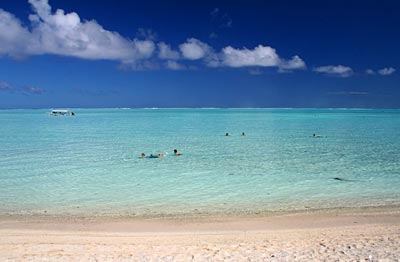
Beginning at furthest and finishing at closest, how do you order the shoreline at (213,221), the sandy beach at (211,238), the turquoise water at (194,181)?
1. the turquoise water at (194,181)
2. the shoreline at (213,221)
3. the sandy beach at (211,238)

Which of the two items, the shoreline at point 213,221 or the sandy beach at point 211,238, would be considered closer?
the sandy beach at point 211,238

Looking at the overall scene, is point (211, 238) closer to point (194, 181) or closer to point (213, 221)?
point (213, 221)

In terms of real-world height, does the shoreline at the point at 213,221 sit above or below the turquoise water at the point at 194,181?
below

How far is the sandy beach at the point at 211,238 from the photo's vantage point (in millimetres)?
7277

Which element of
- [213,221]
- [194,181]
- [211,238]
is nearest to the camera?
[211,238]

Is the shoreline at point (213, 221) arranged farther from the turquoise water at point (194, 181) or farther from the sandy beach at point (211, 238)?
the turquoise water at point (194, 181)

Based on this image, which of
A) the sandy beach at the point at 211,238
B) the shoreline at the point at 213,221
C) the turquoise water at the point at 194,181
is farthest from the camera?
the turquoise water at the point at 194,181

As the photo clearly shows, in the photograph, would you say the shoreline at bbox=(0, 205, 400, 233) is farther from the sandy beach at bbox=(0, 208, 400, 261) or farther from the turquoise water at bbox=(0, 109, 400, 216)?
the turquoise water at bbox=(0, 109, 400, 216)

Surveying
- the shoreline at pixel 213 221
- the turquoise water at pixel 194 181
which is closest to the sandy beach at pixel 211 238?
the shoreline at pixel 213 221

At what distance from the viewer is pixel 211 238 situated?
871 centimetres

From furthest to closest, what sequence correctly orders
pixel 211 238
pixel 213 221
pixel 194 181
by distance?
pixel 194 181 → pixel 213 221 → pixel 211 238

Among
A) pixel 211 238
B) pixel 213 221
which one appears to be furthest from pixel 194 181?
pixel 211 238

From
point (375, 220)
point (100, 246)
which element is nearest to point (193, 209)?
point (100, 246)

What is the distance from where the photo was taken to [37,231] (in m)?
9.41
